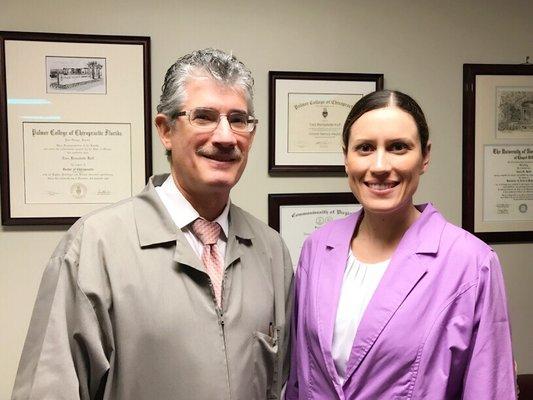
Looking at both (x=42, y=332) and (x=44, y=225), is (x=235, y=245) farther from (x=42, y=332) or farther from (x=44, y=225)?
(x=44, y=225)

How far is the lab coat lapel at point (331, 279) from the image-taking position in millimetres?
1320

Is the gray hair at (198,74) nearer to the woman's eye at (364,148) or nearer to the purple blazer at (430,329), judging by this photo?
the woman's eye at (364,148)

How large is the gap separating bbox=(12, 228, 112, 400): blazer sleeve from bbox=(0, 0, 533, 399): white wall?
0.95m

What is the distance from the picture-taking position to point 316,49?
2.18 metres

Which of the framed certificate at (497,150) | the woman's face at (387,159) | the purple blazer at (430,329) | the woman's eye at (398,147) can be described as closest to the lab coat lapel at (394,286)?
the purple blazer at (430,329)

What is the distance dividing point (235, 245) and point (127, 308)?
12.7 inches

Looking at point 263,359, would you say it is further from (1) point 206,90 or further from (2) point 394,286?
(1) point 206,90

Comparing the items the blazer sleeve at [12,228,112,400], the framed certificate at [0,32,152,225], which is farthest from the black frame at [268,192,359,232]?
the blazer sleeve at [12,228,112,400]

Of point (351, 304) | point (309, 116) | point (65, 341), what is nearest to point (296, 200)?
point (309, 116)

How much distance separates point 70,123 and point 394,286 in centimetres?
139

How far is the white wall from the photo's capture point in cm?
202

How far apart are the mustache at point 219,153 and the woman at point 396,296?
32 centimetres

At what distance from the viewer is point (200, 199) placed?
1317mm

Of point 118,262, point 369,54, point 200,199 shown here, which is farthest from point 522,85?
point 118,262
